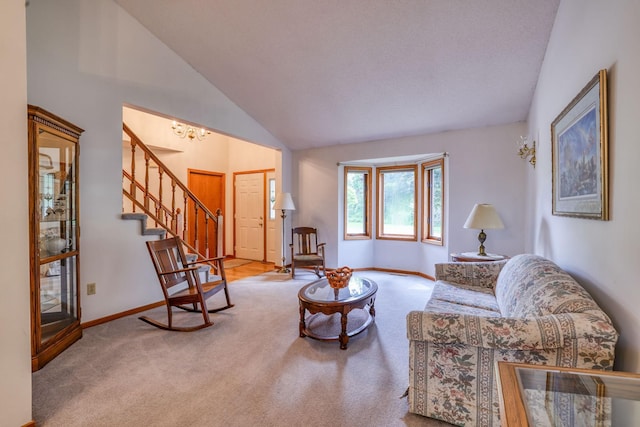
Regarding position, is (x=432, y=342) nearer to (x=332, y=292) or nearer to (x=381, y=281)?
(x=332, y=292)

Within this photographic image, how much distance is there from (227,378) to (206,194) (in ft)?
16.5

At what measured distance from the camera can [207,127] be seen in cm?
414

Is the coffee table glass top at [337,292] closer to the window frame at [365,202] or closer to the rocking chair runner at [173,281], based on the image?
the rocking chair runner at [173,281]

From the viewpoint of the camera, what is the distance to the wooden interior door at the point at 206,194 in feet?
20.4

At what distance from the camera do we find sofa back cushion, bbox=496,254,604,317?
4.94 feet

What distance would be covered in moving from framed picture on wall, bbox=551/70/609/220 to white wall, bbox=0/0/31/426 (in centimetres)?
292

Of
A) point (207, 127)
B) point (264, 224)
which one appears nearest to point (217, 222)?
point (207, 127)

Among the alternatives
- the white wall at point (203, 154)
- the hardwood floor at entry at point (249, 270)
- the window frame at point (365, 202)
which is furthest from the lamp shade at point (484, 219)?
the hardwood floor at entry at point (249, 270)

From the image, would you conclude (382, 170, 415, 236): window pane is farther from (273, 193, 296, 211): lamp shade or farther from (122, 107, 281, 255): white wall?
(122, 107, 281, 255): white wall

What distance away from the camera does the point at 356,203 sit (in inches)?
223

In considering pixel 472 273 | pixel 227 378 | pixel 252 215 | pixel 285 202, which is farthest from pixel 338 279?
pixel 252 215

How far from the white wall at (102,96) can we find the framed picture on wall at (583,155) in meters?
3.89

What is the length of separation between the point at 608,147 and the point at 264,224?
563 cm

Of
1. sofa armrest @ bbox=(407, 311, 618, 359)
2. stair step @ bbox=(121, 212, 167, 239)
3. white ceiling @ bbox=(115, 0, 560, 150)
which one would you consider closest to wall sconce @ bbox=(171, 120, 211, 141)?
white ceiling @ bbox=(115, 0, 560, 150)
